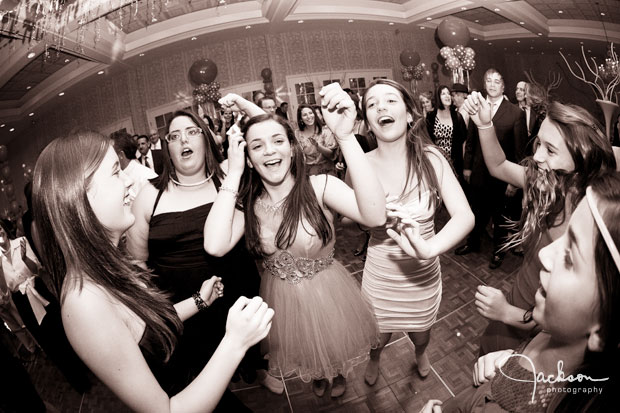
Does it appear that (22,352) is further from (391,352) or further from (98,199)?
(391,352)

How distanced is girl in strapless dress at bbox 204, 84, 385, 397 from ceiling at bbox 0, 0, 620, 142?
0.38 metres

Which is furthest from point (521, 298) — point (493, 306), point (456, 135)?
point (456, 135)

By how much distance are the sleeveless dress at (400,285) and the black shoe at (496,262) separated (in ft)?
0.81

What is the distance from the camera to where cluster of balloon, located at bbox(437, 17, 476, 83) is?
0.95 meters

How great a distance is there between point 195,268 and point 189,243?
0.12 meters

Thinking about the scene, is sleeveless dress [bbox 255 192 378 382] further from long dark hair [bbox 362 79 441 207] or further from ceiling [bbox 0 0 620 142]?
ceiling [bbox 0 0 620 142]

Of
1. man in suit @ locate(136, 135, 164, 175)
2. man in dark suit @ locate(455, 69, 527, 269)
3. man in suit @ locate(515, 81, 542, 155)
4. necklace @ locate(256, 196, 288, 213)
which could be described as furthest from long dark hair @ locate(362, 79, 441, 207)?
man in suit @ locate(136, 135, 164, 175)

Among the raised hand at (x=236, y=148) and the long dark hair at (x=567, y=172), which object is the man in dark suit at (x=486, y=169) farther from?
the raised hand at (x=236, y=148)

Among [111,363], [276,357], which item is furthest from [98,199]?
[276,357]

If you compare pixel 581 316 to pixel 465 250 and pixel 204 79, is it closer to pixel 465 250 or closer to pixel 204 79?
pixel 465 250

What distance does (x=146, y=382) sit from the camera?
0.76 metres

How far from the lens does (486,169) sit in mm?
1098

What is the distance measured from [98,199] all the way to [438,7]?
1141mm

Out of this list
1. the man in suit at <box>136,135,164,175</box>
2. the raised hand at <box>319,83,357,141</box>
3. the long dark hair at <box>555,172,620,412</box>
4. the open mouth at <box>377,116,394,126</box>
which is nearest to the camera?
the long dark hair at <box>555,172,620,412</box>
